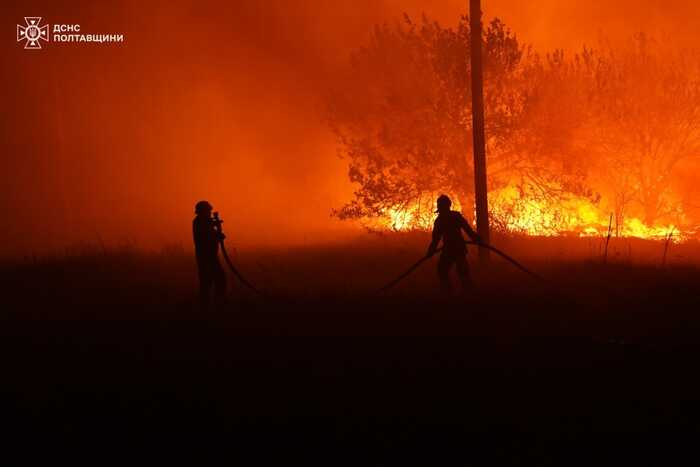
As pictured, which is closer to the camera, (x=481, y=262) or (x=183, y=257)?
(x=481, y=262)

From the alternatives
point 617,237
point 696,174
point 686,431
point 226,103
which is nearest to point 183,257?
point 617,237

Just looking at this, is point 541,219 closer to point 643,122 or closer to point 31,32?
point 643,122

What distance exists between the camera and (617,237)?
2364 cm

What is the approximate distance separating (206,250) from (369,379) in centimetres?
508

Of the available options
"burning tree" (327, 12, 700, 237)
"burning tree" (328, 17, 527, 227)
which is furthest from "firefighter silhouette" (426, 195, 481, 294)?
"burning tree" (327, 12, 700, 237)

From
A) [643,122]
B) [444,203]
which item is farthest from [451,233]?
[643,122]

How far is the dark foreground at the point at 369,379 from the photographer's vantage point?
491 centimetres

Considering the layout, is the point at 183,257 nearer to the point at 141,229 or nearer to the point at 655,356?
the point at 655,356

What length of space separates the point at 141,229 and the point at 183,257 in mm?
20966

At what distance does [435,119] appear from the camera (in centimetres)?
2312

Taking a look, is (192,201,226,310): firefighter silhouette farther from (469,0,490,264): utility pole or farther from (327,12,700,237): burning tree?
(327,12,700,237): burning tree

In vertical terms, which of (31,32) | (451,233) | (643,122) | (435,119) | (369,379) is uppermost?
(31,32)

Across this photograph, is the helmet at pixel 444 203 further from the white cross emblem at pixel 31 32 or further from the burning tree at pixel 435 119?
the white cross emblem at pixel 31 32

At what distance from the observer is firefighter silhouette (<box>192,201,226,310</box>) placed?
424 inches
